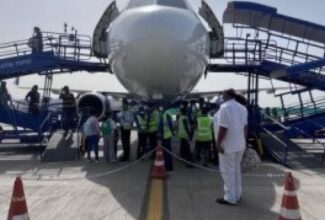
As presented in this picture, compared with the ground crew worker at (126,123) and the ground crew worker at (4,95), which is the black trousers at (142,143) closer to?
the ground crew worker at (126,123)

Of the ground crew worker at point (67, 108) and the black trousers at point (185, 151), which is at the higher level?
the ground crew worker at point (67, 108)

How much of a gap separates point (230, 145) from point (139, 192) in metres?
2.12

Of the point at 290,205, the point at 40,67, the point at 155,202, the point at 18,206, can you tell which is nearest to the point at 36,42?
the point at 40,67

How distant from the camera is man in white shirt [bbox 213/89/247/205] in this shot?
7.84 metres

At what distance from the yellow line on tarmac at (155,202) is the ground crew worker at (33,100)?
8932 mm

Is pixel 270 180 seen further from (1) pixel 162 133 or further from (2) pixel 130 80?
(2) pixel 130 80

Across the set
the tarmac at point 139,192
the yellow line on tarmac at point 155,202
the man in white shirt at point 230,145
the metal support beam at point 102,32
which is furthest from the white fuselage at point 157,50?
the metal support beam at point 102,32

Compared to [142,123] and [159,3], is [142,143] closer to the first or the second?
[142,123]

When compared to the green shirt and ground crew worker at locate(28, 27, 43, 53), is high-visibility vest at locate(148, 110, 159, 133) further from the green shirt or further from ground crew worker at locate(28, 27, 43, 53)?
ground crew worker at locate(28, 27, 43, 53)

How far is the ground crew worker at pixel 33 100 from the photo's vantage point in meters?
17.7

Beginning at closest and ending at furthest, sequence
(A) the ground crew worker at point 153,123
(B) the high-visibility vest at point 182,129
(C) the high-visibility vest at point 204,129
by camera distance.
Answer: (C) the high-visibility vest at point 204,129
(B) the high-visibility vest at point 182,129
(A) the ground crew worker at point 153,123

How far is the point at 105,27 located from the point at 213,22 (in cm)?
358

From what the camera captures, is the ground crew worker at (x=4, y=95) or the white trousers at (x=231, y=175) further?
the ground crew worker at (x=4, y=95)

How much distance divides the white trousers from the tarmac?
21cm
